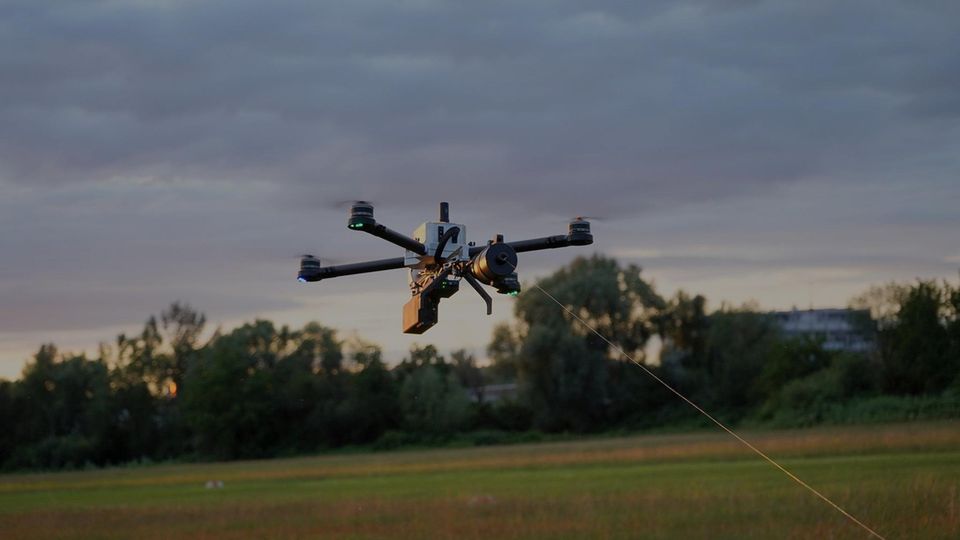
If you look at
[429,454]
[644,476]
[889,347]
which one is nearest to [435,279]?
[644,476]

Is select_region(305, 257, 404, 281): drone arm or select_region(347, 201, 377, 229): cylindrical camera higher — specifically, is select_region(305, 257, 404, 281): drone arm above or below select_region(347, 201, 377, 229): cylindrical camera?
below

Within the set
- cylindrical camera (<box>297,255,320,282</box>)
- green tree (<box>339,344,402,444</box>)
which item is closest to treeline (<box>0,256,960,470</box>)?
green tree (<box>339,344,402,444</box>)

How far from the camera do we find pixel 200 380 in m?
42.4

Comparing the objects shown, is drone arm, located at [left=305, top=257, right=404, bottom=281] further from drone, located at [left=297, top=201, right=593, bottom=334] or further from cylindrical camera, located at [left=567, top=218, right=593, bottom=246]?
cylindrical camera, located at [left=567, top=218, right=593, bottom=246]

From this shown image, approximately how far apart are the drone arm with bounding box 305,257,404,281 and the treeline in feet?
94.5

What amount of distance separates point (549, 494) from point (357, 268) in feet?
85.2

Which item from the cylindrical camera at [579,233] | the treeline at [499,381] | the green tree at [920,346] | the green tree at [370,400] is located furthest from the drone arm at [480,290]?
the green tree at [370,400]

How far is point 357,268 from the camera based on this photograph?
841 centimetres

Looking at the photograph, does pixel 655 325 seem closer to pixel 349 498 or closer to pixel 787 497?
pixel 349 498

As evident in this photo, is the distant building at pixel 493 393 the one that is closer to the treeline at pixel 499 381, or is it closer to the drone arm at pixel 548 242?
the treeline at pixel 499 381

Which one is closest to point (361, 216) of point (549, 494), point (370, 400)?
point (549, 494)

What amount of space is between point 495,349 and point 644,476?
3274 centimetres

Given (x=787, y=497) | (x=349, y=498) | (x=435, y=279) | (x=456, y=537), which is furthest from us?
(x=349, y=498)

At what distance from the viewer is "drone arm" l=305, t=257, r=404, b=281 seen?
8.38m
